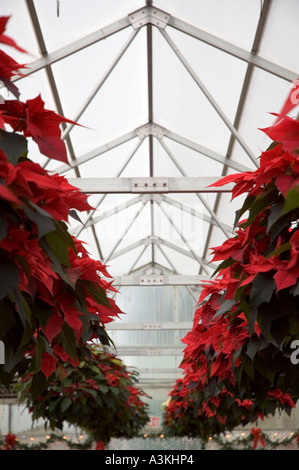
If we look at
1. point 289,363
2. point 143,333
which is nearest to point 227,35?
point 289,363

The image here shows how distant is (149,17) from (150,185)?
1411mm

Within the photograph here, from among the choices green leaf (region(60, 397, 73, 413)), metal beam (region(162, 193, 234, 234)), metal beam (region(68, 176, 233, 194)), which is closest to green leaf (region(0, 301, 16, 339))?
green leaf (region(60, 397, 73, 413))

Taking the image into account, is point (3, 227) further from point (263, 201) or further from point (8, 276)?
point (263, 201)

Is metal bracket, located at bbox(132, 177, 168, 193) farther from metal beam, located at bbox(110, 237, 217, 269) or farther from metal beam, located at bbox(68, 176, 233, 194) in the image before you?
metal beam, located at bbox(110, 237, 217, 269)

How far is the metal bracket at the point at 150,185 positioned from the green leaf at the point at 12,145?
3500mm

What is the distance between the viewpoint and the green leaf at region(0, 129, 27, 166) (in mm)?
810

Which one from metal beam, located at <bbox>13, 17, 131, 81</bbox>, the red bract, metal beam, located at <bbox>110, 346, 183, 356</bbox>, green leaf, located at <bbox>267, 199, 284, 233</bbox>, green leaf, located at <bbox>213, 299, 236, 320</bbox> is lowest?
green leaf, located at <bbox>213, 299, 236, 320</bbox>

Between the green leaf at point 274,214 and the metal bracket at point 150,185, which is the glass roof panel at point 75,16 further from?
the green leaf at point 274,214

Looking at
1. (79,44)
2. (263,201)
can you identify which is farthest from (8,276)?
(79,44)

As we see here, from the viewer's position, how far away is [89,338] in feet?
4.70

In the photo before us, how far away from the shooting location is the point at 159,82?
5.68 metres

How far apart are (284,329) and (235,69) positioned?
3.96 meters

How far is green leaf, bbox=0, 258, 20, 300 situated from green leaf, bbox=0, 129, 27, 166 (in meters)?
0.14

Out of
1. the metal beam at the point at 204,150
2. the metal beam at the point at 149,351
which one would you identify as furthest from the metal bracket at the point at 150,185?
the metal beam at the point at 149,351
